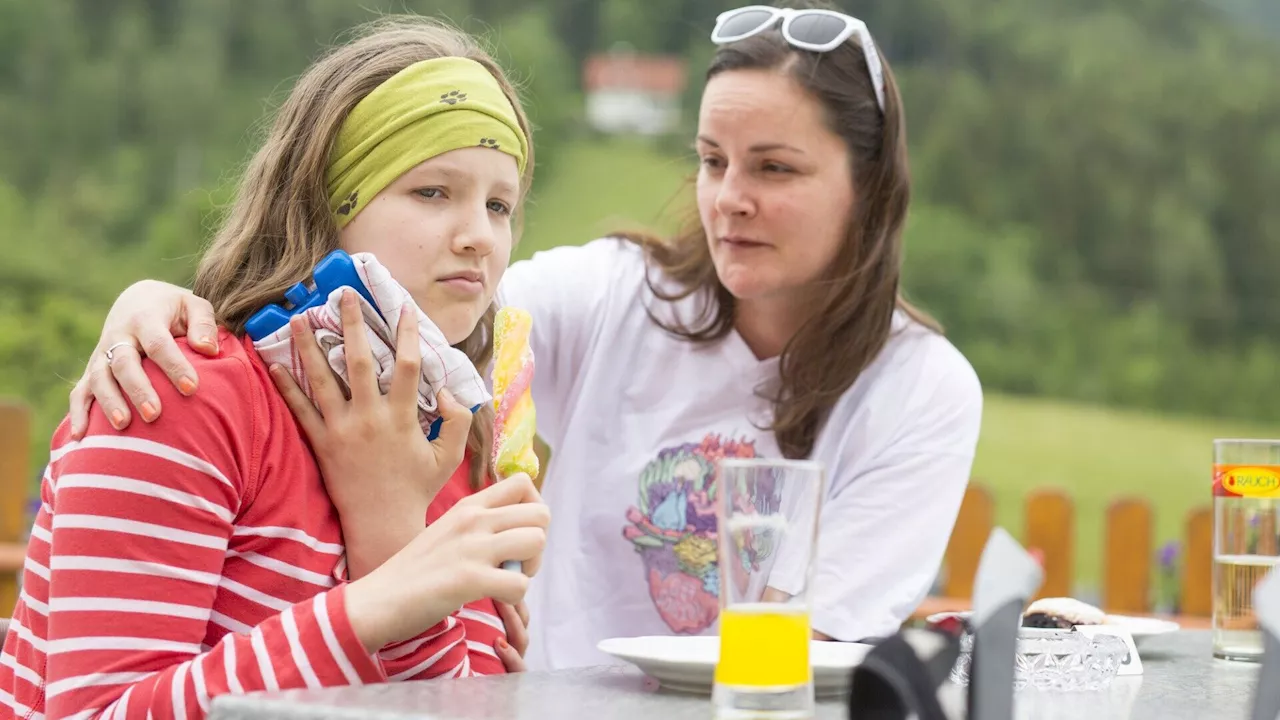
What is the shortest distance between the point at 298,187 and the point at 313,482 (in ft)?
1.23

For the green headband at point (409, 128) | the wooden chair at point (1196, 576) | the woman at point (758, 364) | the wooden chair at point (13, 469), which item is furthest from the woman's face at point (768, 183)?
the wooden chair at point (1196, 576)

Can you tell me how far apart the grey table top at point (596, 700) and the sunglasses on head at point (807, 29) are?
1.24 meters

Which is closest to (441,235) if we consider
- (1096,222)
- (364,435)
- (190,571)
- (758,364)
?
(364,435)

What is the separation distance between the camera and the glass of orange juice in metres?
1.04

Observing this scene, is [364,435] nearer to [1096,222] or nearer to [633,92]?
[633,92]

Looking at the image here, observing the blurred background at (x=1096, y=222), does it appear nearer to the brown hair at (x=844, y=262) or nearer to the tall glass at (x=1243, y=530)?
the brown hair at (x=844, y=262)

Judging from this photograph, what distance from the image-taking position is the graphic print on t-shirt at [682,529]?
2.39 metres

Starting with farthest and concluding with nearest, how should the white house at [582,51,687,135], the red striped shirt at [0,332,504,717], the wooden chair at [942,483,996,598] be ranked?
1. the white house at [582,51,687,135]
2. the wooden chair at [942,483,996,598]
3. the red striped shirt at [0,332,504,717]

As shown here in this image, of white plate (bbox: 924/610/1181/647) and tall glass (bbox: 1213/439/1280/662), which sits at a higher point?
tall glass (bbox: 1213/439/1280/662)

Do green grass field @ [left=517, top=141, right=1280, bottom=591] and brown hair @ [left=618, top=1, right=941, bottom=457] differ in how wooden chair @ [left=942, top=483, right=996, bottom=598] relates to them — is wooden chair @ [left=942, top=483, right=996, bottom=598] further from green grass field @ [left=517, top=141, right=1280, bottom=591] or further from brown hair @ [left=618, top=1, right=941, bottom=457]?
brown hair @ [left=618, top=1, right=941, bottom=457]

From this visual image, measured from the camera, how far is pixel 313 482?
142 centimetres

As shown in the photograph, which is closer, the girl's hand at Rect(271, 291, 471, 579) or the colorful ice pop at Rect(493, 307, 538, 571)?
the girl's hand at Rect(271, 291, 471, 579)

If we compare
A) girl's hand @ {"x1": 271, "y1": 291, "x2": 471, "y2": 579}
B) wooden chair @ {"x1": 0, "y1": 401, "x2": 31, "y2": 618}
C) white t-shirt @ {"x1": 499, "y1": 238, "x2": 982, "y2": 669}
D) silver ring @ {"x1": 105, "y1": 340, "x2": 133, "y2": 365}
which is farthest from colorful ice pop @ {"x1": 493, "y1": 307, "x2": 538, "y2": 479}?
wooden chair @ {"x1": 0, "y1": 401, "x2": 31, "y2": 618}

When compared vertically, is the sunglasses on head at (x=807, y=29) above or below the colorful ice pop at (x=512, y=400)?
above
